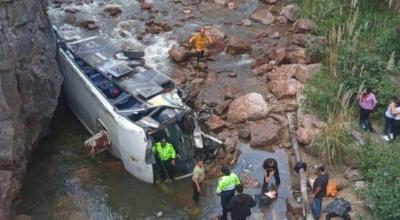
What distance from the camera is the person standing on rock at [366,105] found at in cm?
1501

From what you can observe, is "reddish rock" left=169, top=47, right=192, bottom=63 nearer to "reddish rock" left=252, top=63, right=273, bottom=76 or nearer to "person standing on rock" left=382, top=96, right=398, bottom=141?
"reddish rock" left=252, top=63, right=273, bottom=76

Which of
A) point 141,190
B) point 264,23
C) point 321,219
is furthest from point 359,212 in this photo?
point 264,23

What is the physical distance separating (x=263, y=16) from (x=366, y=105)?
8866 millimetres

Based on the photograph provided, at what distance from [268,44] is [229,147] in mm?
6593

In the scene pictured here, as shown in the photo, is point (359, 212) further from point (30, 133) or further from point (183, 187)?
point (30, 133)

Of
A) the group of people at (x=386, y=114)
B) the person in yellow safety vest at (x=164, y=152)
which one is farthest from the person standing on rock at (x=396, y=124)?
the person in yellow safety vest at (x=164, y=152)

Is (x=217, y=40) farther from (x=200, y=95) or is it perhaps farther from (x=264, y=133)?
(x=264, y=133)

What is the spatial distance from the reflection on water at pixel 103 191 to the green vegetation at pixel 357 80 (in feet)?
5.52

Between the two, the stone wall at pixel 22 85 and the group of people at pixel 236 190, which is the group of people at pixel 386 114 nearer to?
the group of people at pixel 236 190

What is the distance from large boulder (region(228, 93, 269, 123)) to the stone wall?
485cm

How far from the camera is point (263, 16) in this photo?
23016 millimetres

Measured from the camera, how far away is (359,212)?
1288 cm

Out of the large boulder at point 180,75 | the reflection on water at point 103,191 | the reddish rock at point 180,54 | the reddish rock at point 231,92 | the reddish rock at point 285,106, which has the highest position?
the reddish rock at point 180,54

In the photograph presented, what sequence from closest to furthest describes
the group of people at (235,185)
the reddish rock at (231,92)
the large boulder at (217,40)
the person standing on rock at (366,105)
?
the group of people at (235,185) < the person standing on rock at (366,105) < the reddish rock at (231,92) < the large boulder at (217,40)
